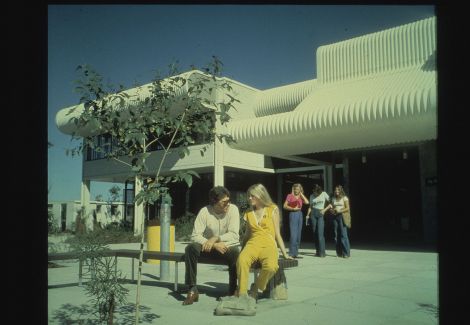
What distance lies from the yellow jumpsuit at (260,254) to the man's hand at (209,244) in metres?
0.43

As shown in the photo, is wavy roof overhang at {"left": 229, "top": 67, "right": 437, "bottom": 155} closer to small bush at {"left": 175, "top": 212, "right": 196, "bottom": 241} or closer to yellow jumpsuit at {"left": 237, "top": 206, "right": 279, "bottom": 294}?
small bush at {"left": 175, "top": 212, "right": 196, "bottom": 241}

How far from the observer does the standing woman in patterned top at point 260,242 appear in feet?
15.2

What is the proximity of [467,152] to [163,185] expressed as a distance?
7.44 feet

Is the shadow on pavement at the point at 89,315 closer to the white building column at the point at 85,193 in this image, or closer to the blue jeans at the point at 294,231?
the blue jeans at the point at 294,231

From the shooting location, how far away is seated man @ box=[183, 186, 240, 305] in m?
4.99

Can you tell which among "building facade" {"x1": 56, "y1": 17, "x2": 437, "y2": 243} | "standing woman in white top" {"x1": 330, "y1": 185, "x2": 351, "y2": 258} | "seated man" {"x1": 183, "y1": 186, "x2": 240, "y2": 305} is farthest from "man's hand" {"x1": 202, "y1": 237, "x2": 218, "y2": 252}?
"building facade" {"x1": 56, "y1": 17, "x2": 437, "y2": 243}

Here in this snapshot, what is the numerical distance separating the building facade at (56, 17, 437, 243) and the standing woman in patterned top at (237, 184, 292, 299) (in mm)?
7421

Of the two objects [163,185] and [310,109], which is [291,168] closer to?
[310,109]

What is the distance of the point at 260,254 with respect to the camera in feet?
15.6

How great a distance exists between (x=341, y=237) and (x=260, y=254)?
5.60 meters

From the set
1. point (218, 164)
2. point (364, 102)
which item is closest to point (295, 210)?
point (364, 102)

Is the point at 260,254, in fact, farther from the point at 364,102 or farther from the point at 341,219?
the point at 364,102

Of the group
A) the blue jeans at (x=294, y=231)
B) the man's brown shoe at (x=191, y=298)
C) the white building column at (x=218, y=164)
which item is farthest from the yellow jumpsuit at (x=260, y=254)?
the white building column at (x=218, y=164)
